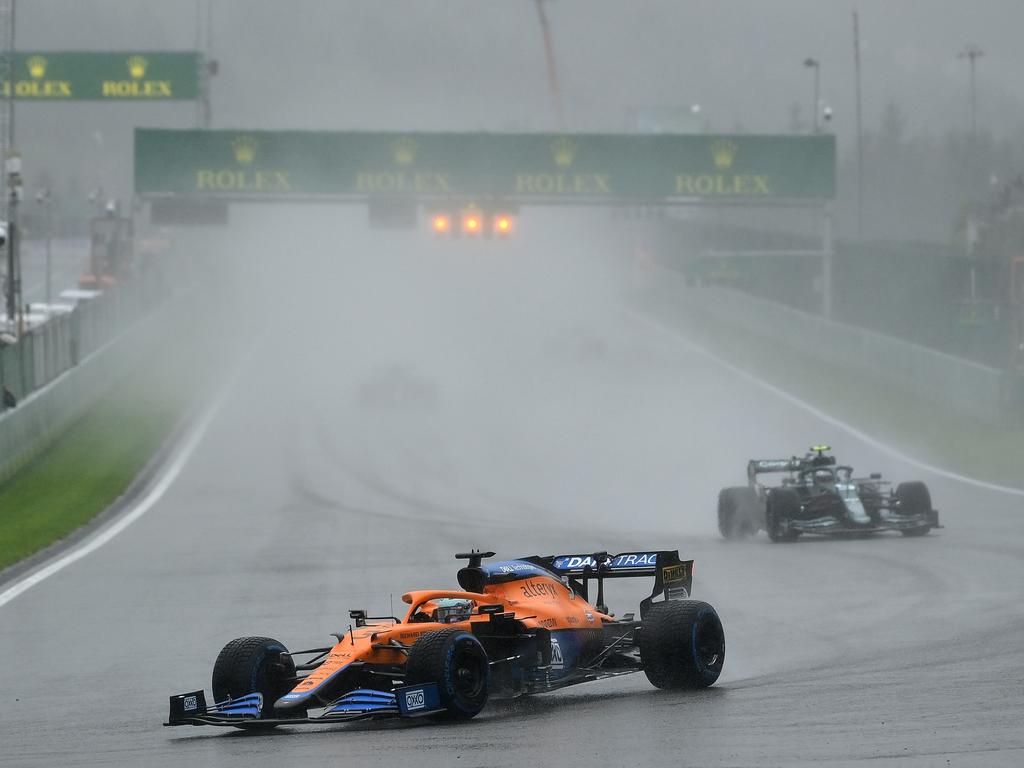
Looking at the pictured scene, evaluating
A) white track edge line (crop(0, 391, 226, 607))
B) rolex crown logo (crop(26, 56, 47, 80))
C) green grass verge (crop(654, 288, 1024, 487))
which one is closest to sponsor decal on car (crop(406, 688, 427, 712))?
white track edge line (crop(0, 391, 226, 607))

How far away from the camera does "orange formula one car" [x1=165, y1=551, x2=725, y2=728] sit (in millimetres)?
11586

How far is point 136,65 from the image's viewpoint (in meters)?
68.2

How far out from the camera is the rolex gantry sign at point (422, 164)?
60.9 meters

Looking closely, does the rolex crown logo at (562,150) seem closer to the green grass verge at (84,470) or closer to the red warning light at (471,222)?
the red warning light at (471,222)

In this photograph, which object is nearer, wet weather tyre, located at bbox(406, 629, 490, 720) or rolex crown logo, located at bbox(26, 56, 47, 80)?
wet weather tyre, located at bbox(406, 629, 490, 720)

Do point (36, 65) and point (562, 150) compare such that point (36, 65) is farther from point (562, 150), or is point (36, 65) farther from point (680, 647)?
point (680, 647)

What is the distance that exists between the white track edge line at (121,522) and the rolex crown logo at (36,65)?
2383 cm

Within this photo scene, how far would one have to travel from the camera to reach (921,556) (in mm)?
22094

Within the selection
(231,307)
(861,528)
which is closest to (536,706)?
(861,528)

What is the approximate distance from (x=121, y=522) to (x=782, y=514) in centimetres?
1156

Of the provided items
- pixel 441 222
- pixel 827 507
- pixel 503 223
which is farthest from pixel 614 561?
pixel 441 222

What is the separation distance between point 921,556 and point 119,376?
38.5 metres

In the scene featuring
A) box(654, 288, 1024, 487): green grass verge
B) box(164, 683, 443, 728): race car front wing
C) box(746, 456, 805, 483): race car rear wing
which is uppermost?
box(654, 288, 1024, 487): green grass verge

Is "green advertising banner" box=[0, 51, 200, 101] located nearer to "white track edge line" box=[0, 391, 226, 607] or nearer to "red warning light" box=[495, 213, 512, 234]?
"red warning light" box=[495, 213, 512, 234]
